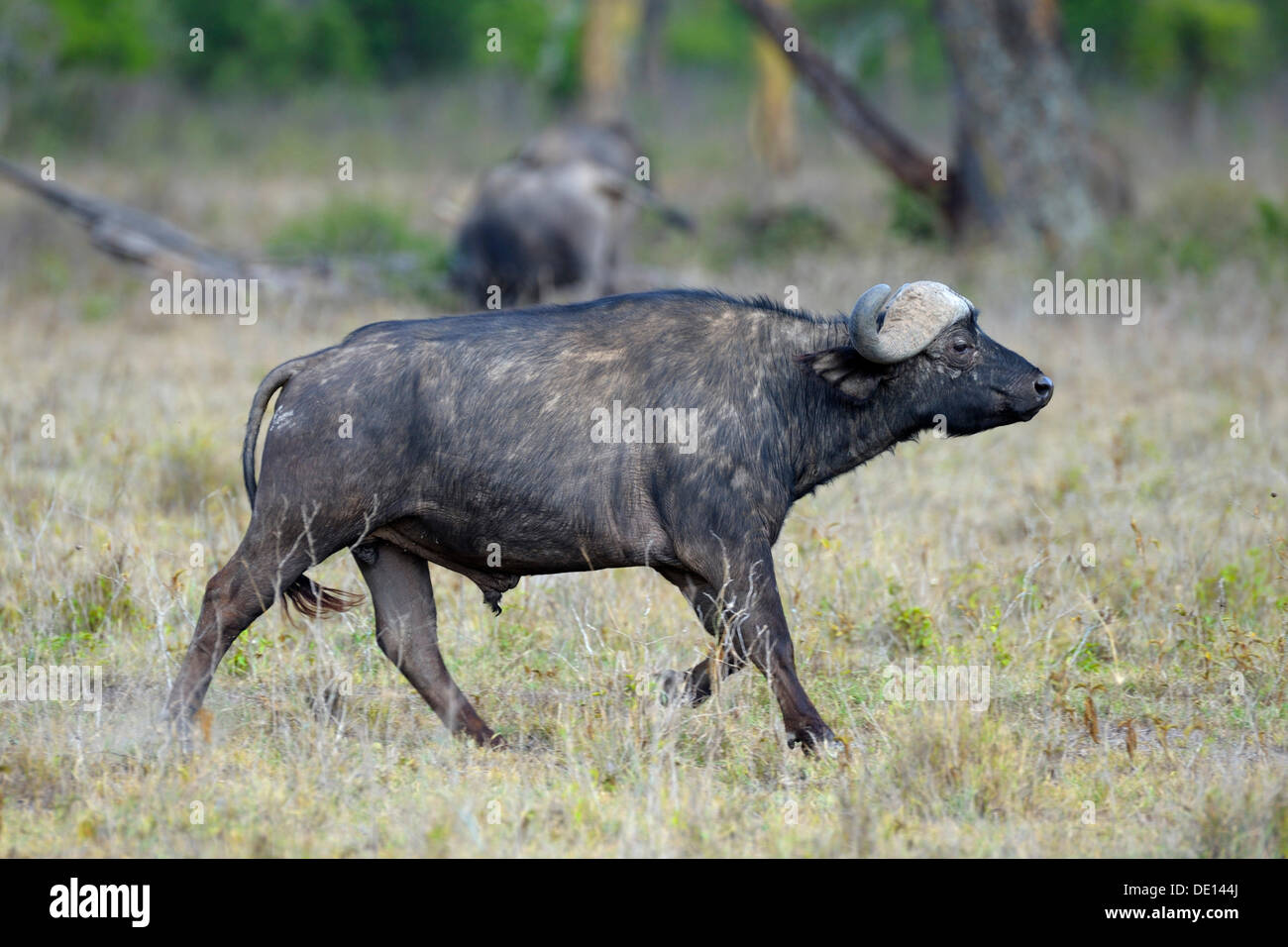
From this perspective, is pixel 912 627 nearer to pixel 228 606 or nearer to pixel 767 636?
pixel 767 636

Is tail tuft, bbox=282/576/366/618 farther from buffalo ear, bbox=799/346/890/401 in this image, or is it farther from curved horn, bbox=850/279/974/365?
curved horn, bbox=850/279/974/365

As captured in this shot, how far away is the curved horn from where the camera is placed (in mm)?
5758

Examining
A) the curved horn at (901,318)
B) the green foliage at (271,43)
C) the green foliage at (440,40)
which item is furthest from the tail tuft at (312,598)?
the green foliage at (271,43)

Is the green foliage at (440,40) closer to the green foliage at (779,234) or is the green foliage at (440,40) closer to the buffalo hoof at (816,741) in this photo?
the green foliage at (779,234)

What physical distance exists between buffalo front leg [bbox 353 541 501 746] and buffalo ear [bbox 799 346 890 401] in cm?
178

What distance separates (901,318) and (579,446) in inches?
53.8

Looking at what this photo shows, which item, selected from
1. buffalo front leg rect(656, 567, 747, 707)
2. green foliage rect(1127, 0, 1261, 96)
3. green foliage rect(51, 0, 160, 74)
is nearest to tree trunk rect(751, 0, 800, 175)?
green foliage rect(1127, 0, 1261, 96)

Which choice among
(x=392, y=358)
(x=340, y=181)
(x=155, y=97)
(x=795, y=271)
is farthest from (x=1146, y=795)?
(x=155, y=97)

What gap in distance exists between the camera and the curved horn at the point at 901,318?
5.76 metres

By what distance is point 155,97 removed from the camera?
29.7 meters

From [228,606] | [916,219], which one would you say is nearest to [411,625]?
[228,606]

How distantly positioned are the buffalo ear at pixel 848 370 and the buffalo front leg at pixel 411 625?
1.78 m

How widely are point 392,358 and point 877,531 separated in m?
3.00

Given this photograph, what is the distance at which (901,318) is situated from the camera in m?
5.90
